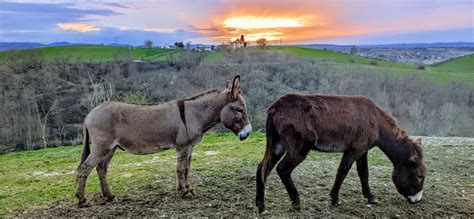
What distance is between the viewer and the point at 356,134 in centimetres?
496

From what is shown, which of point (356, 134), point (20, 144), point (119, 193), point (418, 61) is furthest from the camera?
point (418, 61)

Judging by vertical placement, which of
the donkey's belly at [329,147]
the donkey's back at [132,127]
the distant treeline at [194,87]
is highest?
the donkey's back at [132,127]

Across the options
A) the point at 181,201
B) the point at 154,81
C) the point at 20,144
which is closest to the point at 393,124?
the point at 181,201

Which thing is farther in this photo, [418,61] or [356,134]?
[418,61]

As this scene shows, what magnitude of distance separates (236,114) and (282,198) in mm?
1353

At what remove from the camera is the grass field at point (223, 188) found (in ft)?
17.1

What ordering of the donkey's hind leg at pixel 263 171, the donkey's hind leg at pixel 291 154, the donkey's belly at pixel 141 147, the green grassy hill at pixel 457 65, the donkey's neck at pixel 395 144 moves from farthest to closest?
1. the green grassy hill at pixel 457 65
2. the donkey's belly at pixel 141 147
3. the donkey's neck at pixel 395 144
4. the donkey's hind leg at pixel 263 171
5. the donkey's hind leg at pixel 291 154

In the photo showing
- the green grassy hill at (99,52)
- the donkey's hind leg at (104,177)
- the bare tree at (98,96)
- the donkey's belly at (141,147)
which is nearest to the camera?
the donkey's belly at (141,147)

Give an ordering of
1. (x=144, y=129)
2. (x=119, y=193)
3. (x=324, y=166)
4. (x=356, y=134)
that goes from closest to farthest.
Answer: (x=356, y=134), (x=144, y=129), (x=119, y=193), (x=324, y=166)

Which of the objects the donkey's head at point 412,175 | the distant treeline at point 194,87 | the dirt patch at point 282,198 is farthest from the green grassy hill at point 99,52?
the donkey's head at point 412,175

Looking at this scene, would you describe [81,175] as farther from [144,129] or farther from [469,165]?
[469,165]

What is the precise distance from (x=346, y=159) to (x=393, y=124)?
0.85 metres

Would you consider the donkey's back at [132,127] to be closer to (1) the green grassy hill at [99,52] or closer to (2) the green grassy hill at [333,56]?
(1) the green grassy hill at [99,52]

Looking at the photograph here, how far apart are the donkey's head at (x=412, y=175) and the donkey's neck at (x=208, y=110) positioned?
100 inches
